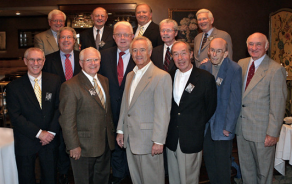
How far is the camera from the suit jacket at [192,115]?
8.65 feet

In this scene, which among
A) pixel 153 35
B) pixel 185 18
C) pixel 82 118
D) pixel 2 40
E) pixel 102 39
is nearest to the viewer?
pixel 82 118

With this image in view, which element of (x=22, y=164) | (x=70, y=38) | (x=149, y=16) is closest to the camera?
(x=22, y=164)

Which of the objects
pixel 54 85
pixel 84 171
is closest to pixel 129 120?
pixel 84 171

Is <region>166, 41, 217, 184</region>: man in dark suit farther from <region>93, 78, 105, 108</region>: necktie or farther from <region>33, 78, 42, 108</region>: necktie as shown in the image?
<region>33, 78, 42, 108</region>: necktie

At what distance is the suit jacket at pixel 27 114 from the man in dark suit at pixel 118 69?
2.42 ft

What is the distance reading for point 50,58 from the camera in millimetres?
3518

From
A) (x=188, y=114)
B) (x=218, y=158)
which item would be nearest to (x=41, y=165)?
(x=188, y=114)

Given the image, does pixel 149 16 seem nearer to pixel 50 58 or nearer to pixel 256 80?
pixel 50 58

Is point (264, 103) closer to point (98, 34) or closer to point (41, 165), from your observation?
point (41, 165)

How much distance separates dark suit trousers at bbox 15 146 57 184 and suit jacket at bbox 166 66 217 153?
4.20ft

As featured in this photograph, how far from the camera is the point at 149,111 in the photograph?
2.63m

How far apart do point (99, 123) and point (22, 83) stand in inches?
36.2

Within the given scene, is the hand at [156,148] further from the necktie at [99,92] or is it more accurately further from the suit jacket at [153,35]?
the suit jacket at [153,35]

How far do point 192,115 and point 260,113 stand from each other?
0.77 m
